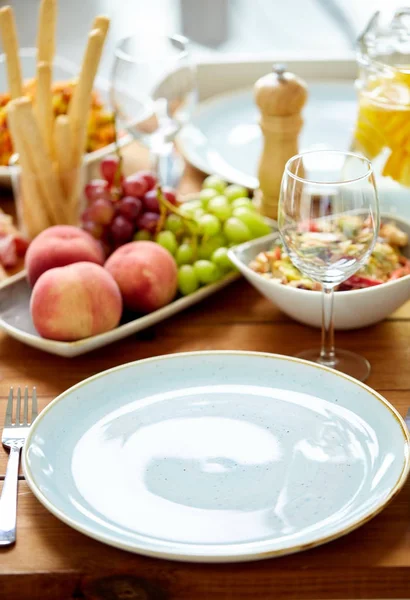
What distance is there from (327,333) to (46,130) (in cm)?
50

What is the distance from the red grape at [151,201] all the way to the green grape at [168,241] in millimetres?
49

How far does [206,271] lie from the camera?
1.09m

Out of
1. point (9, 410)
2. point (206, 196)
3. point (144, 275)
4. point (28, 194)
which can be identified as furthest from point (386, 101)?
point (9, 410)

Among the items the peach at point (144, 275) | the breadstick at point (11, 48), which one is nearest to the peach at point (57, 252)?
the peach at point (144, 275)

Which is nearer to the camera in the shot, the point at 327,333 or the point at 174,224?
the point at 327,333

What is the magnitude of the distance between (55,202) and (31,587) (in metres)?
0.62

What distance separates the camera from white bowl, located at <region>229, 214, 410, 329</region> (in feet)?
3.18

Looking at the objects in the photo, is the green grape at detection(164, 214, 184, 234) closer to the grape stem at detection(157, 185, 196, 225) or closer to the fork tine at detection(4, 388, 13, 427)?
the grape stem at detection(157, 185, 196, 225)

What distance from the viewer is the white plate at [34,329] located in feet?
3.23

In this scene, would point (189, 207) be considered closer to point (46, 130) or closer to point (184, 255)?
point (184, 255)

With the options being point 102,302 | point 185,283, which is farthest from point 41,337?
point 185,283

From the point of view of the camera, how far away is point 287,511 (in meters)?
0.73

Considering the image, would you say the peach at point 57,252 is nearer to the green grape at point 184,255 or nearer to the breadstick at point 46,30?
the green grape at point 184,255

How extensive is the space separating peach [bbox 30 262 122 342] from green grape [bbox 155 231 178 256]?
0.14 meters
